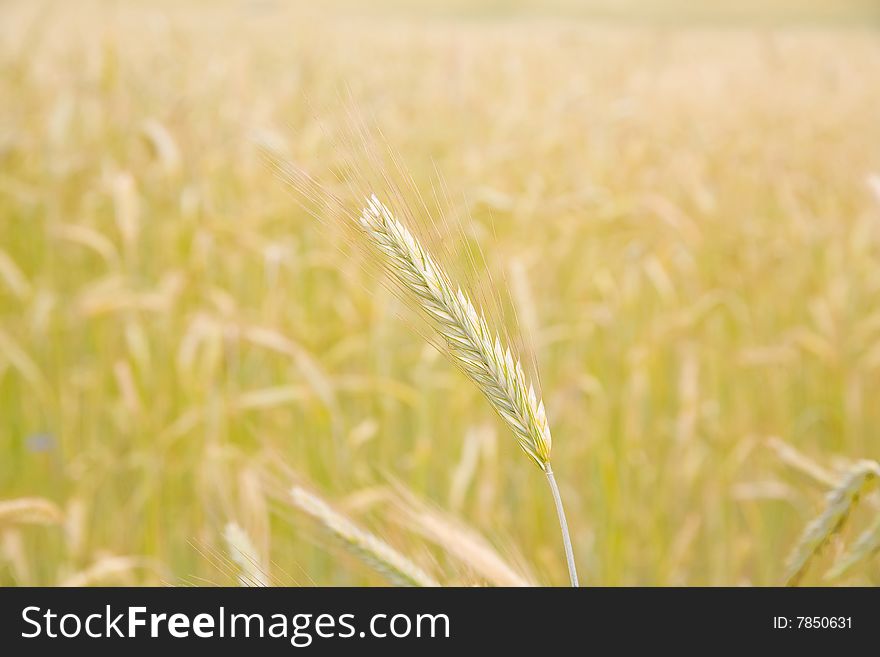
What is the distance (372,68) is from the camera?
7.34 ft

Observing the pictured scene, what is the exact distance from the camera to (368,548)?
1.33 ft

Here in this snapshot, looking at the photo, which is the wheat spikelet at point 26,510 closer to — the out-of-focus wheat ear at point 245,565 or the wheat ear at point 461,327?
the out-of-focus wheat ear at point 245,565

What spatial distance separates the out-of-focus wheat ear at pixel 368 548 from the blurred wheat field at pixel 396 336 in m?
0.06

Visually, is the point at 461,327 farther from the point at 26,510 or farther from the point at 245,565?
the point at 26,510

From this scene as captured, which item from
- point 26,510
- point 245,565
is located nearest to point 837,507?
point 245,565

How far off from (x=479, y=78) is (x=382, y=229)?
2.22 metres

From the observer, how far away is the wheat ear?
34 centimetres

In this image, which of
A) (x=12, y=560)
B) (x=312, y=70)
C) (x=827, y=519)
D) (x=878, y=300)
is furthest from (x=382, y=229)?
(x=312, y=70)

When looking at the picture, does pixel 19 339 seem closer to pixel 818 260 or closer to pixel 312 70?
pixel 312 70

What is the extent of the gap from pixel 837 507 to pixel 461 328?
22cm

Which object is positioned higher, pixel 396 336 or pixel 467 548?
pixel 396 336

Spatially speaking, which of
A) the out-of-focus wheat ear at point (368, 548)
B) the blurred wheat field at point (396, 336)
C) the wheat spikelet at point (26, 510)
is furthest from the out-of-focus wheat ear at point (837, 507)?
→ the wheat spikelet at point (26, 510)

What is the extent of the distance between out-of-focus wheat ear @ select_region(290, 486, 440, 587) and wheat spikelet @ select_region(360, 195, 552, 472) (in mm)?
117

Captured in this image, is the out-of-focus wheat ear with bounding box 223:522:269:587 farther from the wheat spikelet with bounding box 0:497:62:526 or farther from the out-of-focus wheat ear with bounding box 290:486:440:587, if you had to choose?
the wheat spikelet with bounding box 0:497:62:526
